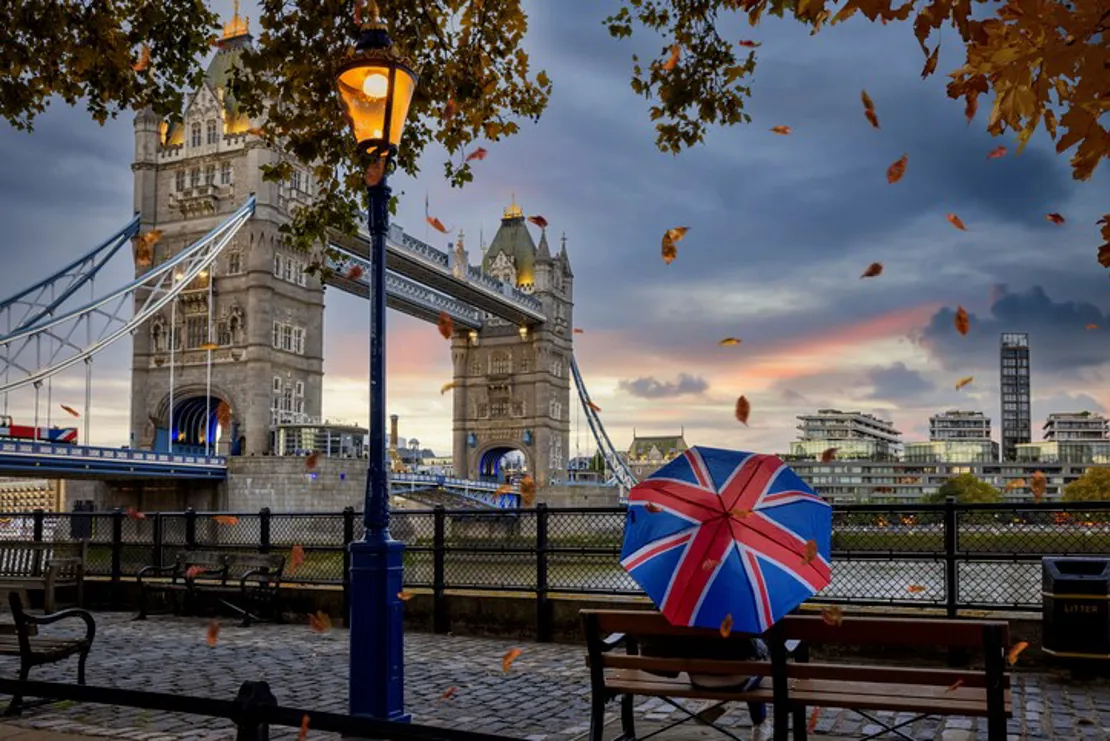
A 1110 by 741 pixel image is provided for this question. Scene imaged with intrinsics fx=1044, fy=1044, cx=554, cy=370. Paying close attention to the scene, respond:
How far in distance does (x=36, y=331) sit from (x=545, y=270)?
5530 centimetres

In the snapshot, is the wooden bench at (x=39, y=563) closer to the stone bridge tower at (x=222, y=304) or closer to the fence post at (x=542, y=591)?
the fence post at (x=542, y=591)

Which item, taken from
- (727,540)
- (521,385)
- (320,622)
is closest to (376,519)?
(727,540)

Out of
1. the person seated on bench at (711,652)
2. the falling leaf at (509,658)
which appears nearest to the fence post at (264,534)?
the falling leaf at (509,658)

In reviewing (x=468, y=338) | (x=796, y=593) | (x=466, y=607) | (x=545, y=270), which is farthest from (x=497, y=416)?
(x=796, y=593)

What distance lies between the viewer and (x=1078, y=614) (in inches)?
284

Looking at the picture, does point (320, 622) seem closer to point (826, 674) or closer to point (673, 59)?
point (673, 59)

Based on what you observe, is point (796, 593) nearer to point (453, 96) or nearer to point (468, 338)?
point (453, 96)

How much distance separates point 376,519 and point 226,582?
7570mm

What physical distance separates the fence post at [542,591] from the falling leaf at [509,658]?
1.73ft

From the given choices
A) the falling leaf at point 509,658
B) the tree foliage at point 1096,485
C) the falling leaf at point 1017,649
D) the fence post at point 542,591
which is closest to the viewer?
the falling leaf at point 1017,649

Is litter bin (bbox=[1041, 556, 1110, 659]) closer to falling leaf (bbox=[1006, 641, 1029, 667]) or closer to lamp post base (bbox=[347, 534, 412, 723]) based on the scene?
falling leaf (bbox=[1006, 641, 1029, 667])

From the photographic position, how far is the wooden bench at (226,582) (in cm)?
1162

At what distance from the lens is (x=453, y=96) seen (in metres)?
9.16

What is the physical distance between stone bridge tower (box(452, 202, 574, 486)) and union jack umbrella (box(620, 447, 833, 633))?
84445mm
